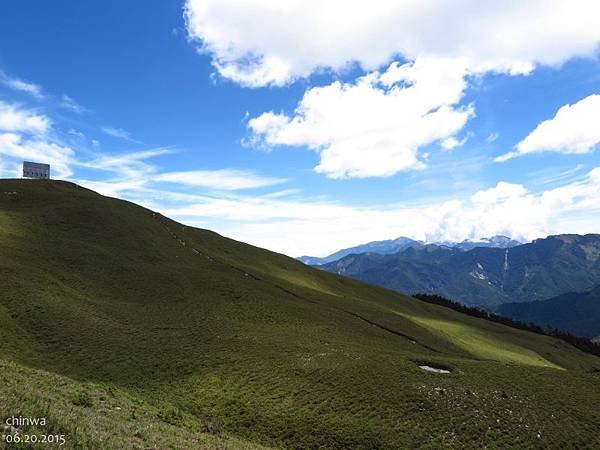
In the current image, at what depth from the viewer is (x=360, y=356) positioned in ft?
157

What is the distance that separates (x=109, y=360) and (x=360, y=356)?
2586 centimetres

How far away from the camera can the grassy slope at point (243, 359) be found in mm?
33312

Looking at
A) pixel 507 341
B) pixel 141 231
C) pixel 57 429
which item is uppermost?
pixel 141 231

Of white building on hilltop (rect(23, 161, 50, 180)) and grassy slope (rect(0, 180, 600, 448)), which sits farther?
white building on hilltop (rect(23, 161, 50, 180))

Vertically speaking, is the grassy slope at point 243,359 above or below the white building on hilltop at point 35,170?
below

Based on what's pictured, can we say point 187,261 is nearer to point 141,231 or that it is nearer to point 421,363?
point 141,231

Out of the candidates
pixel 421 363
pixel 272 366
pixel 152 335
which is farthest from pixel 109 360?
pixel 421 363

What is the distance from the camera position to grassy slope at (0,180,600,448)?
33312 mm

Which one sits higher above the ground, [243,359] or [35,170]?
[35,170]

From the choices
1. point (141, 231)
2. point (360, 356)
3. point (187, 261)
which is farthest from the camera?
point (141, 231)

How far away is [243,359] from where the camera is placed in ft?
148

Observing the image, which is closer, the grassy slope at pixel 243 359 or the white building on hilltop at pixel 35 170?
the grassy slope at pixel 243 359

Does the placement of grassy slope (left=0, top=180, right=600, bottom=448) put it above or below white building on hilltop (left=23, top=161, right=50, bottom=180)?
below

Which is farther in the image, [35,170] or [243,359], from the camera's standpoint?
[35,170]
